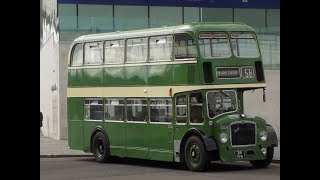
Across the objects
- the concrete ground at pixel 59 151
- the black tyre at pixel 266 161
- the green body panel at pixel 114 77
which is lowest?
the concrete ground at pixel 59 151

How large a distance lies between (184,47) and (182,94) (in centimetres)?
125

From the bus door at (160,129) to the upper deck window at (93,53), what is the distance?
2840 millimetres

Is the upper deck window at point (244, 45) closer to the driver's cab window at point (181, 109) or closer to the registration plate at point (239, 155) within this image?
the driver's cab window at point (181, 109)

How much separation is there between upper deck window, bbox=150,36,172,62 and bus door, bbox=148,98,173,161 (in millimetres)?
1149

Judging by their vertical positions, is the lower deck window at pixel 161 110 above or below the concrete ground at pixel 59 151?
above

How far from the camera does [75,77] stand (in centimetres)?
2423

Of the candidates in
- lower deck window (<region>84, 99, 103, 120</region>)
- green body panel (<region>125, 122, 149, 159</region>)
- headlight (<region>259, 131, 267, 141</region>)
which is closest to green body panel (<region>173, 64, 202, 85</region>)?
green body panel (<region>125, 122, 149, 159</region>)

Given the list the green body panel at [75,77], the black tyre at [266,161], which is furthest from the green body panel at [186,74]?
the green body panel at [75,77]

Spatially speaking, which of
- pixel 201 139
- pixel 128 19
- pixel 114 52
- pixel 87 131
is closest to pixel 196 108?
pixel 201 139

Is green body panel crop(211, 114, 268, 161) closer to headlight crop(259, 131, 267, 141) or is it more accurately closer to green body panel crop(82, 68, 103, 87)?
headlight crop(259, 131, 267, 141)

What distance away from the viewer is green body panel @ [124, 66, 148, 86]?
21484mm

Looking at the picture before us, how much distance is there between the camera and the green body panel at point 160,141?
67.6 ft
